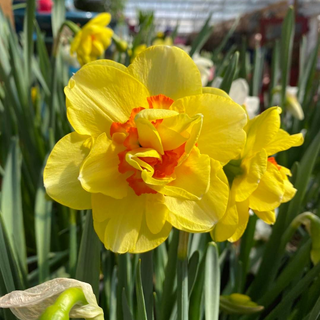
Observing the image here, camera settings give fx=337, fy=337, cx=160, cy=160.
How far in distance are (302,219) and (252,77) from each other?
2.94ft

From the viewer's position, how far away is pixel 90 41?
37.7 inches

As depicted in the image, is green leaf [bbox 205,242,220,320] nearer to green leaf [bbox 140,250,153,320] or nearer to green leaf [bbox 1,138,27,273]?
green leaf [bbox 140,250,153,320]

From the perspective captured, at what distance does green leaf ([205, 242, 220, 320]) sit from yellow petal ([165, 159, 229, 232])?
107 mm

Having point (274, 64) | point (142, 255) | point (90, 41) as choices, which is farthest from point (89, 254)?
point (274, 64)

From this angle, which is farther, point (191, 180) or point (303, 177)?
point (303, 177)

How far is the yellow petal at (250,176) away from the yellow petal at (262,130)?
0.7 inches

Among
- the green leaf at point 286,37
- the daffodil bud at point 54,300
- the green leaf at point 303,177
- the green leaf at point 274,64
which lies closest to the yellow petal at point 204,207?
the daffodil bud at point 54,300

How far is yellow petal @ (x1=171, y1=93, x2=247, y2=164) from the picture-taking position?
1.09ft

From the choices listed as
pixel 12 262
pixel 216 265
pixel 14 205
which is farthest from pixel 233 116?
pixel 14 205

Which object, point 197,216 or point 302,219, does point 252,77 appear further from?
point 197,216

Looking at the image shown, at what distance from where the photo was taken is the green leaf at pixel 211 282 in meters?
0.42

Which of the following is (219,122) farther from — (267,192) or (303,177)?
(303,177)

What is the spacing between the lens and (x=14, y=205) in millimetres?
609

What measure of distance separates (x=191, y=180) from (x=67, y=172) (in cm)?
12
